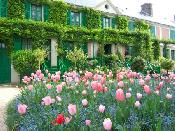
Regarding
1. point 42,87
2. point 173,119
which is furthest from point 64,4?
point 173,119

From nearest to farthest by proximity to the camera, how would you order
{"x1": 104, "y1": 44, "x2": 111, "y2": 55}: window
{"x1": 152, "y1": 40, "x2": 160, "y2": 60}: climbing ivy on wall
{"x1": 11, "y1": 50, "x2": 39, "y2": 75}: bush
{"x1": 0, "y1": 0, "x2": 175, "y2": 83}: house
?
{"x1": 11, "y1": 50, "x2": 39, "y2": 75}: bush, {"x1": 0, "y1": 0, "x2": 175, "y2": 83}: house, {"x1": 104, "y1": 44, "x2": 111, "y2": 55}: window, {"x1": 152, "y1": 40, "x2": 160, "y2": 60}: climbing ivy on wall

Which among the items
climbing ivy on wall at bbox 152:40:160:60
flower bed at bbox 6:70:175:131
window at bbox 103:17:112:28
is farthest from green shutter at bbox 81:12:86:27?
flower bed at bbox 6:70:175:131

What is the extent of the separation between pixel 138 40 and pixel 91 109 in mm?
24772

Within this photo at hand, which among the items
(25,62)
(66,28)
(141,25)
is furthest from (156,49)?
(25,62)

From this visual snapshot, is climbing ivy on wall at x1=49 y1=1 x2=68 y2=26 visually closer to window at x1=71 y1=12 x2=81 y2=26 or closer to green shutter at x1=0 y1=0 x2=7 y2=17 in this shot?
window at x1=71 y1=12 x2=81 y2=26

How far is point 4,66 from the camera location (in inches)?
836

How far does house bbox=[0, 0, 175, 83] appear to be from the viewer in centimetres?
2133

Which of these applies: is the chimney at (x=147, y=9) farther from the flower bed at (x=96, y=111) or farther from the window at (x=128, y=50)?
the flower bed at (x=96, y=111)

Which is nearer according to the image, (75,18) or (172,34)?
(75,18)

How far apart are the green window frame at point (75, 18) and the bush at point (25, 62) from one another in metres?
7.05

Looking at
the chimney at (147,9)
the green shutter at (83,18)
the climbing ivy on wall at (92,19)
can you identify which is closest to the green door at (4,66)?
the green shutter at (83,18)

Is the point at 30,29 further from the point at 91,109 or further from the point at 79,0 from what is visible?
the point at 91,109

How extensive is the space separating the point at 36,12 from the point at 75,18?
143 inches

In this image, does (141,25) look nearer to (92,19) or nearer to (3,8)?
(92,19)
